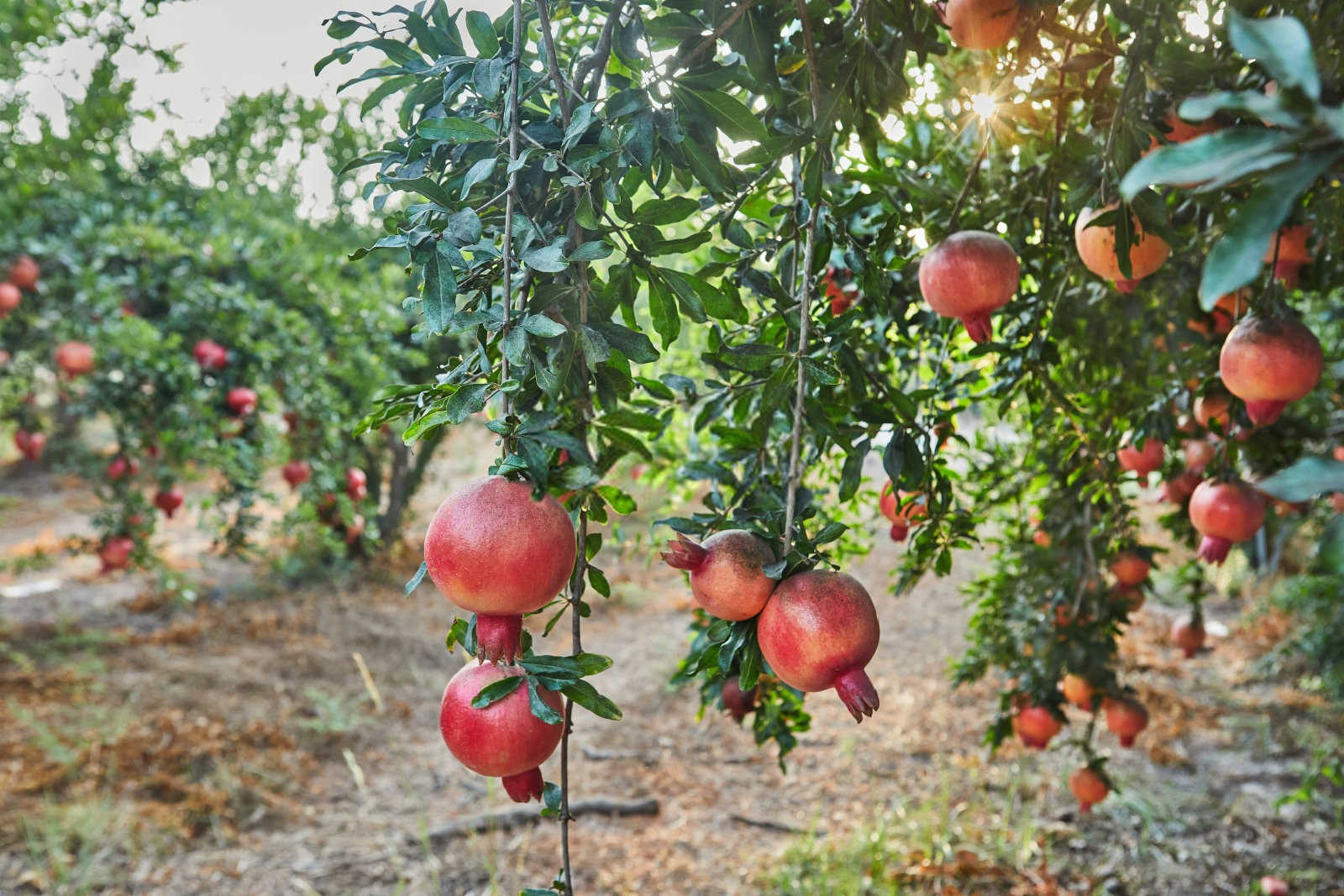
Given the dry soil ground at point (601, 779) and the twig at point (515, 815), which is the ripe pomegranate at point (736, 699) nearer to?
the dry soil ground at point (601, 779)

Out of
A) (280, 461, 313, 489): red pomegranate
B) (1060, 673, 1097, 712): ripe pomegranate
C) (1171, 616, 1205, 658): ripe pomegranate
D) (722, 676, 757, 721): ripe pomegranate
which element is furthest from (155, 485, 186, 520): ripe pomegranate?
(1171, 616, 1205, 658): ripe pomegranate

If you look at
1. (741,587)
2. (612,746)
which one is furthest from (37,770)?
(741,587)

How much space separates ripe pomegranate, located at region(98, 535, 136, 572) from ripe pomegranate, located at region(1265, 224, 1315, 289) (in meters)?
4.34

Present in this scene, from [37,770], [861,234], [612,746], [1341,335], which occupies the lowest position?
[37,770]

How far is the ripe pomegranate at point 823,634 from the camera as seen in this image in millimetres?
732

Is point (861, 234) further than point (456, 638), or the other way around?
point (861, 234)

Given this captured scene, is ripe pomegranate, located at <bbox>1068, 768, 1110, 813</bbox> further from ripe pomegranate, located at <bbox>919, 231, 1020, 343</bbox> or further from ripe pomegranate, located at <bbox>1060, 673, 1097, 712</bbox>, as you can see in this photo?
ripe pomegranate, located at <bbox>919, 231, 1020, 343</bbox>

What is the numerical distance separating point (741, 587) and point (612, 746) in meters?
4.12

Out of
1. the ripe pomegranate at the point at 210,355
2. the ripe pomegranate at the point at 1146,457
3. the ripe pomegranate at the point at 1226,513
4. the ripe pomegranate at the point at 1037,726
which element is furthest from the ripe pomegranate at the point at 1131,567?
the ripe pomegranate at the point at 210,355

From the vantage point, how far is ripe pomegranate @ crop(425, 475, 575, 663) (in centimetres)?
67

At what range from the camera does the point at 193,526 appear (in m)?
9.36

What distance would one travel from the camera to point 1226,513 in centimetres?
159

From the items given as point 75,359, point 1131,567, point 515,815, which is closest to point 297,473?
point 75,359

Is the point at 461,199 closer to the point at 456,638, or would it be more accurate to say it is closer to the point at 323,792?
the point at 456,638
